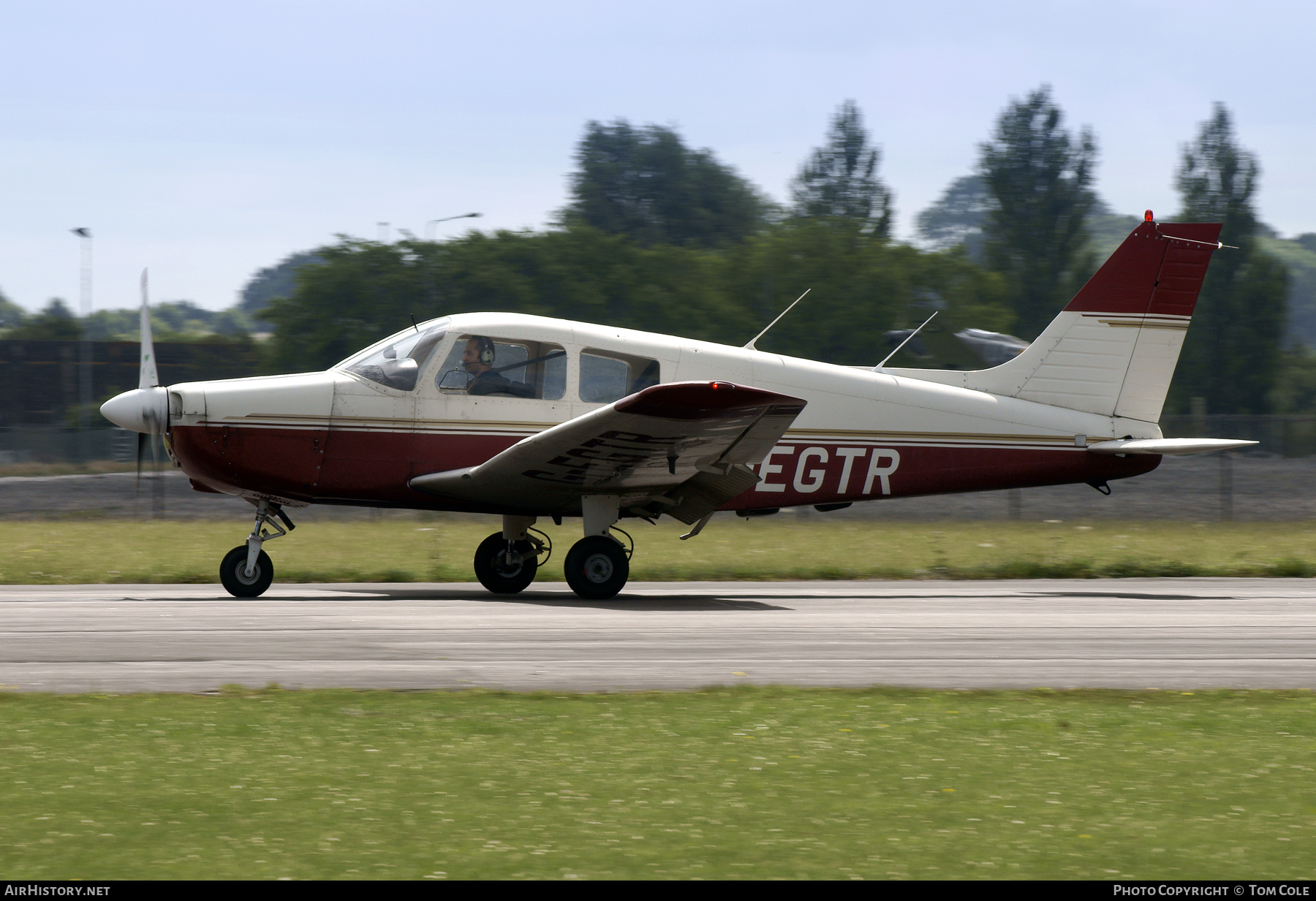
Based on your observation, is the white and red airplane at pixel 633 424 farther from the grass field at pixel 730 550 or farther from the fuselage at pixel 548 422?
the grass field at pixel 730 550

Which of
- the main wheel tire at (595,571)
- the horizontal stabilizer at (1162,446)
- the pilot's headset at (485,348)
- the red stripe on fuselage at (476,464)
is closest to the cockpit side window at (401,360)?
the pilot's headset at (485,348)

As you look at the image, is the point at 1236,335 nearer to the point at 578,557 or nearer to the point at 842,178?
the point at 842,178

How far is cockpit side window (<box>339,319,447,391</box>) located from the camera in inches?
459

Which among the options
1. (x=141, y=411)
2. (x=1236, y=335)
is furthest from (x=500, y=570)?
(x=1236, y=335)

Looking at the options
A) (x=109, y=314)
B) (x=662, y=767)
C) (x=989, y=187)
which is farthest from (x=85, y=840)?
(x=109, y=314)

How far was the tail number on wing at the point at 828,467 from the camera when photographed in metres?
12.2

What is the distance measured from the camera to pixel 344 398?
11.6 m

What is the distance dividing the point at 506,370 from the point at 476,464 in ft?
3.00

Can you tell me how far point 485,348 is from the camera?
11.7m

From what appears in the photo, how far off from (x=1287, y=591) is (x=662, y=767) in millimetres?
9905

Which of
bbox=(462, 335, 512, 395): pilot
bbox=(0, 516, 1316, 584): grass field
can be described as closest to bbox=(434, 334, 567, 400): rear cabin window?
bbox=(462, 335, 512, 395): pilot

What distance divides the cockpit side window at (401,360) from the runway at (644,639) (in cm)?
199

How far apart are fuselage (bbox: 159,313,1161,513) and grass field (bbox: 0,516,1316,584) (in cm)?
228

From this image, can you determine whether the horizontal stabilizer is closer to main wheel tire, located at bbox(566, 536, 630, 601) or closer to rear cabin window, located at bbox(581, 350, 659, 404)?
rear cabin window, located at bbox(581, 350, 659, 404)
